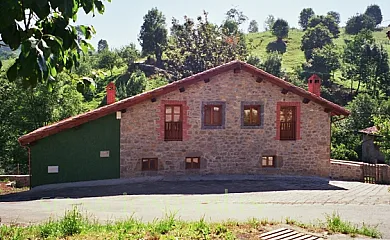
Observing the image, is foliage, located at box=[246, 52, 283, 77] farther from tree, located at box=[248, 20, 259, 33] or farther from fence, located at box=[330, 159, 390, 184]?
tree, located at box=[248, 20, 259, 33]

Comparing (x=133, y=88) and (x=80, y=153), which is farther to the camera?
(x=133, y=88)

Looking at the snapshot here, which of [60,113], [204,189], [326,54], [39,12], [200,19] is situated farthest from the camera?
[326,54]

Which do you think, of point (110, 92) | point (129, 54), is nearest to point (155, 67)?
point (129, 54)

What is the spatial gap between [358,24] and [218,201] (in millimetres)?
88607

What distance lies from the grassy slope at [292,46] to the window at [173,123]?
141ft

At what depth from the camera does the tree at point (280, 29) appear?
85.4 meters

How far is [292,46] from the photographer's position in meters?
81.8

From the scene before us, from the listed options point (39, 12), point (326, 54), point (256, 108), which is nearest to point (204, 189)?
point (256, 108)

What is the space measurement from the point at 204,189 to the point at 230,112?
182 inches

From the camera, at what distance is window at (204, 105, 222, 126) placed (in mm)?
19344

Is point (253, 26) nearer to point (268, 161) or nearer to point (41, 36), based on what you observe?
point (268, 161)

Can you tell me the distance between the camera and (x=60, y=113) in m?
29.7

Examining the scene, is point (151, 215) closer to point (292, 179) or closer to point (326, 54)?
point (292, 179)

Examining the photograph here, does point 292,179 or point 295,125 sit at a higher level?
point 295,125
